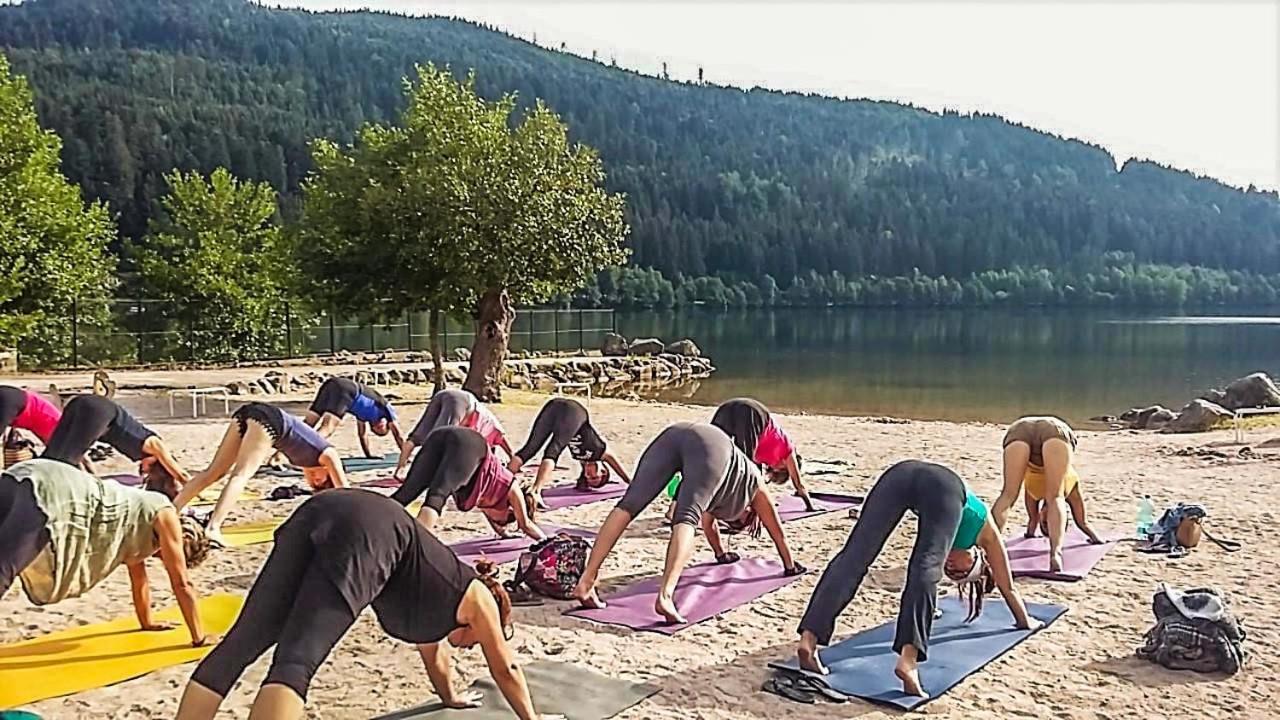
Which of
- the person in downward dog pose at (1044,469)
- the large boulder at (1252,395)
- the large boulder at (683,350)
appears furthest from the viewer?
the large boulder at (683,350)

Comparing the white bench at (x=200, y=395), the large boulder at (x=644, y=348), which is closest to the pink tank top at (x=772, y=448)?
the white bench at (x=200, y=395)

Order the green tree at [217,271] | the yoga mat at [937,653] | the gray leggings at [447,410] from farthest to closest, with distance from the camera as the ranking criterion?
the green tree at [217,271] < the gray leggings at [447,410] < the yoga mat at [937,653]

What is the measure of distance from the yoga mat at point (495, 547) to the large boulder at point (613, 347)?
3241cm

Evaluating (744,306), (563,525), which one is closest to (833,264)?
(744,306)

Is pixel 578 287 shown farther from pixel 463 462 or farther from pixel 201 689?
pixel 201 689

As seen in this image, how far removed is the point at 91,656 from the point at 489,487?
2.90 metres

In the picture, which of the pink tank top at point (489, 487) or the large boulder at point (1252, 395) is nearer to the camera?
the pink tank top at point (489, 487)

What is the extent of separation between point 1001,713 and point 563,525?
523cm

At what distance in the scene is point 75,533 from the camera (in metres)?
5.55

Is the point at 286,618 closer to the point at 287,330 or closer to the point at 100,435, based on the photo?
the point at 100,435

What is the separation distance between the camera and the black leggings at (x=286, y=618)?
13.6 feet

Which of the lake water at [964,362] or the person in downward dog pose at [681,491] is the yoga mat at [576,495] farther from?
the lake water at [964,362]

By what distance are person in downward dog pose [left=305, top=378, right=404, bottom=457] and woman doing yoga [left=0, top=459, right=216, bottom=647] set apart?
20.2ft

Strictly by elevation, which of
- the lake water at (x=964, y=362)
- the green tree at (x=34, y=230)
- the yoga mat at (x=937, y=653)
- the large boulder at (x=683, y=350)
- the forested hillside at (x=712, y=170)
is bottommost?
the lake water at (x=964, y=362)
